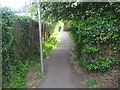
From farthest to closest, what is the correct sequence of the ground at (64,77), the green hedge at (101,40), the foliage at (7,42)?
1. the ground at (64,77)
2. the green hedge at (101,40)
3. the foliage at (7,42)

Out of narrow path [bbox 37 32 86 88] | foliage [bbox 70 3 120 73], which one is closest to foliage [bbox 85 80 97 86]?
narrow path [bbox 37 32 86 88]

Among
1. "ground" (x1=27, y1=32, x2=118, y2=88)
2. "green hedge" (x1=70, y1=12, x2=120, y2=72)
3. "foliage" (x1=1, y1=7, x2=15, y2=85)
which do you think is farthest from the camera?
"ground" (x1=27, y1=32, x2=118, y2=88)

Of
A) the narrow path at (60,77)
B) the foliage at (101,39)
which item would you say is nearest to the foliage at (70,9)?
the foliage at (101,39)

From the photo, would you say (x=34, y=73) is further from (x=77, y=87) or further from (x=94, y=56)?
(x=94, y=56)

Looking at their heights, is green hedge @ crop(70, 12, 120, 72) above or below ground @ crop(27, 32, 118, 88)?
above

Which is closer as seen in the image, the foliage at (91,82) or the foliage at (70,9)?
the foliage at (91,82)

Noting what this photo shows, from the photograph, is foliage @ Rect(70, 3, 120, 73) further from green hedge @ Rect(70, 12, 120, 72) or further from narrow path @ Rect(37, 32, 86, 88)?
narrow path @ Rect(37, 32, 86, 88)

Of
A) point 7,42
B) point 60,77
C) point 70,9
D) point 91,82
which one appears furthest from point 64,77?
point 70,9

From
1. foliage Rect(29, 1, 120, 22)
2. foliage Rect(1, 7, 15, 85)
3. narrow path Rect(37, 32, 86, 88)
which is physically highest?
foliage Rect(29, 1, 120, 22)

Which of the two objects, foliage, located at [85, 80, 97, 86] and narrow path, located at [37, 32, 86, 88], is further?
narrow path, located at [37, 32, 86, 88]

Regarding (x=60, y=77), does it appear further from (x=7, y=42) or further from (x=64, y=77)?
(x=7, y=42)

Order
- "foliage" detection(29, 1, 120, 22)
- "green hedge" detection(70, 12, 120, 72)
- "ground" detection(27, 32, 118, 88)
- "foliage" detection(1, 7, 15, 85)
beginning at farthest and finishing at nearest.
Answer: "foliage" detection(29, 1, 120, 22) < "ground" detection(27, 32, 118, 88) < "green hedge" detection(70, 12, 120, 72) < "foliage" detection(1, 7, 15, 85)

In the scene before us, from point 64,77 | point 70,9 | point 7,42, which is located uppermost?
point 70,9

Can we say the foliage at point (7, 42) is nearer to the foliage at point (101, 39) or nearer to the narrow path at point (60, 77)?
the narrow path at point (60, 77)
